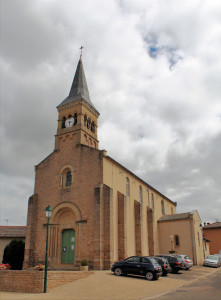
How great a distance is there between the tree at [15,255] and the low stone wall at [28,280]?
11603 mm

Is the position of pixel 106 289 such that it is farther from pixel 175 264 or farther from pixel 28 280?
pixel 175 264

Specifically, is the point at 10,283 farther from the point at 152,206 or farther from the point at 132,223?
the point at 152,206

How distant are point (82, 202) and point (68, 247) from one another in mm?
4261

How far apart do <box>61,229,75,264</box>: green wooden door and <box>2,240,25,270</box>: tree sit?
4.83 meters

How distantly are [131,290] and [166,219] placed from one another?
22.1 metres

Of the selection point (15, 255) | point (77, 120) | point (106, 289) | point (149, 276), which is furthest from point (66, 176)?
point (106, 289)

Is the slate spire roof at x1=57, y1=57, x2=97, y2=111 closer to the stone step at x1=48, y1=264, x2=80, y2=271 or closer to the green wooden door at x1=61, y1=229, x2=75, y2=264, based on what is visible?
the green wooden door at x1=61, y1=229, x2=75, y2=264

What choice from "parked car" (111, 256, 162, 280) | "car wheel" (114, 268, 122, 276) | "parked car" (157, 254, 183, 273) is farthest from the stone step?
"parked car" (157, 254, 183, 273)

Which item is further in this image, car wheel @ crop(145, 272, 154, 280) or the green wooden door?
the green wooden door

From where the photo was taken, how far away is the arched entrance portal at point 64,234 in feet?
80.6

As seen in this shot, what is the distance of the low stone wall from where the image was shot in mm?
→ 14641

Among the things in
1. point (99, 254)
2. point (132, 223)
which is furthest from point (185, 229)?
point (99, 254)

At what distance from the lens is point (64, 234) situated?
84.4ft

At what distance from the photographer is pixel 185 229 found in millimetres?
33469
